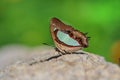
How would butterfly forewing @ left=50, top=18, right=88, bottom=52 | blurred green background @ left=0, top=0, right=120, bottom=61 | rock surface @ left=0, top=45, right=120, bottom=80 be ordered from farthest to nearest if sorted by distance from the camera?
blurred green background @ left=0, top=0, right=120, bottom=61, butterfly forewing @ left=50, top=18, right=88, bottom=52, rock surface @ left=0, top=45, right=120, bottom=80

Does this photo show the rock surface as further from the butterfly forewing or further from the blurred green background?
the blurred green background

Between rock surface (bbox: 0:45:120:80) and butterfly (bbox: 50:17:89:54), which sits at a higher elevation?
butterfly (bbox: 50:17:89:54)

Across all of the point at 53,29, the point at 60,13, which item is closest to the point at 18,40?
the point at 60,13

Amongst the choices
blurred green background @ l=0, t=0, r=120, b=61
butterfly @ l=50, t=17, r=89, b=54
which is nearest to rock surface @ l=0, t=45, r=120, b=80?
butterfly @ l=50, t=17, r=89, b=54

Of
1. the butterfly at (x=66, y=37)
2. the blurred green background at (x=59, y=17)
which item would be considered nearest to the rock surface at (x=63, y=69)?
the butterfly at (x=66, y=37)

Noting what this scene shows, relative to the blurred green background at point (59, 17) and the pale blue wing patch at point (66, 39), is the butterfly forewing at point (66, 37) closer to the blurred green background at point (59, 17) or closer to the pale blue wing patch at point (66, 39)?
the pale blue wing patch at point (66, 39)

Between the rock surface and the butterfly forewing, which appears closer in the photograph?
the rock surface

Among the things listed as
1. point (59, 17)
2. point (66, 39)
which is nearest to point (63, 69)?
point (66, 39)
